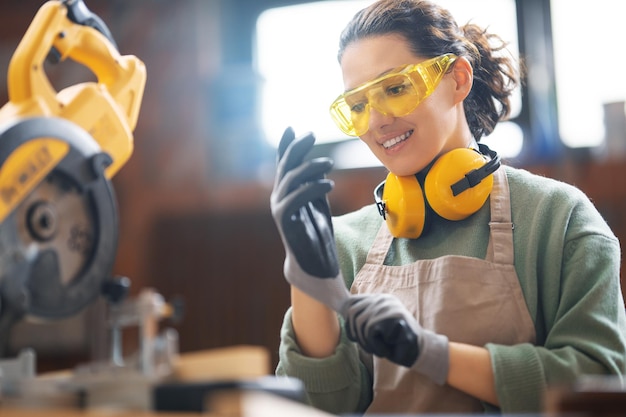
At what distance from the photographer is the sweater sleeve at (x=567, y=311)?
1.35 meters

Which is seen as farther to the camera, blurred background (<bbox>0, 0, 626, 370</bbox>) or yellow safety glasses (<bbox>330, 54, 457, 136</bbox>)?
blurred background (<bbox>0, 0, 626, 370</bbox>)

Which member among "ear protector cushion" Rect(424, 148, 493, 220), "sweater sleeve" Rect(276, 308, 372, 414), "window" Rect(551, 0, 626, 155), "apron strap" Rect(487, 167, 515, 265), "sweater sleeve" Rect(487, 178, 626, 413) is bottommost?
"sweater sleeve" Rect(276, 308, 372, 414)

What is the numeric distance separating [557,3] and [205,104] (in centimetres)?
197

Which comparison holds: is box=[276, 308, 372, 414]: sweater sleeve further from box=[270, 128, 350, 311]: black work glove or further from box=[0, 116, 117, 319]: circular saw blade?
box=[0, 116, 117, 319]: circular saw blade

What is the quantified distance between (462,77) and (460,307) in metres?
0.51

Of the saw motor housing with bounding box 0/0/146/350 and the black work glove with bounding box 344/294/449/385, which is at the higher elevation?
the saw motor housing with bounding box 0/0/146/350

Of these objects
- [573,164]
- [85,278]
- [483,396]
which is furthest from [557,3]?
[85,278]

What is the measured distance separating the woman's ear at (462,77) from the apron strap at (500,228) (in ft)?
0.75

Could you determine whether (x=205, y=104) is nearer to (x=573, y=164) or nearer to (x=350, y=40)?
(x=573, y=164)

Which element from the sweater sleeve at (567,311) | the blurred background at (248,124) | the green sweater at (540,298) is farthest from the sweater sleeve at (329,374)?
the blurred background at (248,124)

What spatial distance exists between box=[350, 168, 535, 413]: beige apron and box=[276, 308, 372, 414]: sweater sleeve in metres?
0.04

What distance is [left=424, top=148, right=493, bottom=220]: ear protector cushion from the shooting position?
1.61 m

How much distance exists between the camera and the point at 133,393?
995 mm

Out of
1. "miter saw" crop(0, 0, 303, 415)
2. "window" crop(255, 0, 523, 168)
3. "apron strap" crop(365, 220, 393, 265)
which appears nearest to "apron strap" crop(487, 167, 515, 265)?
"apron strap" crop(365, 220, 393, 265)
